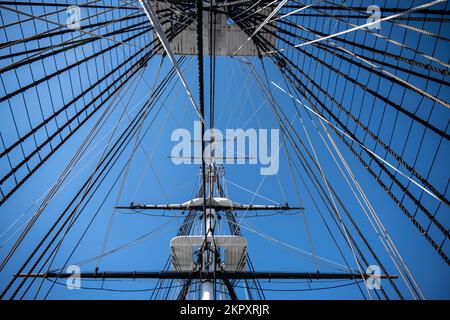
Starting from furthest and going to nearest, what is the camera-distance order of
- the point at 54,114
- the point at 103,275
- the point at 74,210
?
the point at 103,275 → the point at 54,114 → the point at 74,210

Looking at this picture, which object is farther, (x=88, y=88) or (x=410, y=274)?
(x=88, y=88)

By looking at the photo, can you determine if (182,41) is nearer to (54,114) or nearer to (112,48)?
(112,48)

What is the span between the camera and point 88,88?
6.45 metres

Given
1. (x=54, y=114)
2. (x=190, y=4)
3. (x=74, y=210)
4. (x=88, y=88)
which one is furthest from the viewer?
(x=190, y=4)

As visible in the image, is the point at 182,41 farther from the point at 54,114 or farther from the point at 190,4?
the point at 54,114
